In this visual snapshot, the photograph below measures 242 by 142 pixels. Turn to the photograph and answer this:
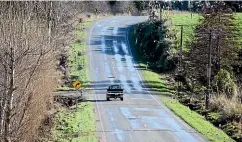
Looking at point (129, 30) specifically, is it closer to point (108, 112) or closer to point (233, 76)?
point (233, 76)

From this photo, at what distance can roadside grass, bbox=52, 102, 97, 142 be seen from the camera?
31797 mm

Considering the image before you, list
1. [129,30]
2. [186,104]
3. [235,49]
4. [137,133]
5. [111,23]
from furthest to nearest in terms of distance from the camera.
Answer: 1. [111,23]
2. [129,30]
3. [235,49]
4. [186,104]
5. [137,133]

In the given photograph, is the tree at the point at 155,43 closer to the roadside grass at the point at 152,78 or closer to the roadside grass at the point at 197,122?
the roadside grass at the point at 152,78

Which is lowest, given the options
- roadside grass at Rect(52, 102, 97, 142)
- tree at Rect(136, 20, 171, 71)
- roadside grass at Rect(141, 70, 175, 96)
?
roadside grass at Rect(141, 70, 175, 96)

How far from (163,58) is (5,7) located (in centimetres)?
3306

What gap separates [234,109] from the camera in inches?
1542

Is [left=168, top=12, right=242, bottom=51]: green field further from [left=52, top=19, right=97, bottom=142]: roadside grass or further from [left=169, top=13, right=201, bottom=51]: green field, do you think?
[left=52, top=19, right=97, bottom=142]: roadside grass

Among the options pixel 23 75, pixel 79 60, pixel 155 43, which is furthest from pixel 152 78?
pixel 23 75

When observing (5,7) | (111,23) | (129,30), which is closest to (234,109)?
(5,7)

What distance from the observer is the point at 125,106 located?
42.9 m

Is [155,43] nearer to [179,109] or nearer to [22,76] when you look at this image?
[179,109]

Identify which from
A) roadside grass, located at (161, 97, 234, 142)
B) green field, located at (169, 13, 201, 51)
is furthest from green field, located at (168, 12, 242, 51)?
roadside grass, located at (161, 97, 234, 142)

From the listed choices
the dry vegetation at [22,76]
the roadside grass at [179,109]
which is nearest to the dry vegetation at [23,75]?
the dry vegetation at [22,76]

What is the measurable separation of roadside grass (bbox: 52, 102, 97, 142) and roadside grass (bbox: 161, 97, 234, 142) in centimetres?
696
